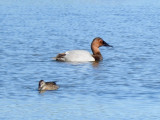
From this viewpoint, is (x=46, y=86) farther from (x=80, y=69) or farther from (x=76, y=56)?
(x=76, y=56)

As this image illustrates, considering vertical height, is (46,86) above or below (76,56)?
below

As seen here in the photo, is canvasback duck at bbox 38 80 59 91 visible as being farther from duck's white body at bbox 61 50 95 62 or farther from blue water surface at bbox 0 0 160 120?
duck's white body at bbox 61 50 95 62

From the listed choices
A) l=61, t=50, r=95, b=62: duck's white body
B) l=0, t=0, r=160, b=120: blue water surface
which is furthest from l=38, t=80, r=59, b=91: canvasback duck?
l=61, t=50, r=95, b=62: duck's white body

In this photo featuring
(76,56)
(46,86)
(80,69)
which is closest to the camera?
(46,86)

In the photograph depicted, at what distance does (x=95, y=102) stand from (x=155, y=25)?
19.3 metres

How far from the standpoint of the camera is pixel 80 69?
1830 centimetres

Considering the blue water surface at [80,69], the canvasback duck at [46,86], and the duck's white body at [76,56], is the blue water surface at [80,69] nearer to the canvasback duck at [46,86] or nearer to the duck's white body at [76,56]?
the canvasback duck at [46,86]

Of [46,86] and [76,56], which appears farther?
[76,56]

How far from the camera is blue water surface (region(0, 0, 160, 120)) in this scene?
1259 cm

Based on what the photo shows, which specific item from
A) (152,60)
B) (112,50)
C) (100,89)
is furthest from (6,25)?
(100,89)

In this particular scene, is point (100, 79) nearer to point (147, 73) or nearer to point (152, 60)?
point (147, 73)

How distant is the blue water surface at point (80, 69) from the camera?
12.6 metres

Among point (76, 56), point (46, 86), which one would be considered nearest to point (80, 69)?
point (76, 56)

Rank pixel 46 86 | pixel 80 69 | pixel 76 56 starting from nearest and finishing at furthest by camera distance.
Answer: pixel 46 86 < pixel 80 69 < pixel 76 56
